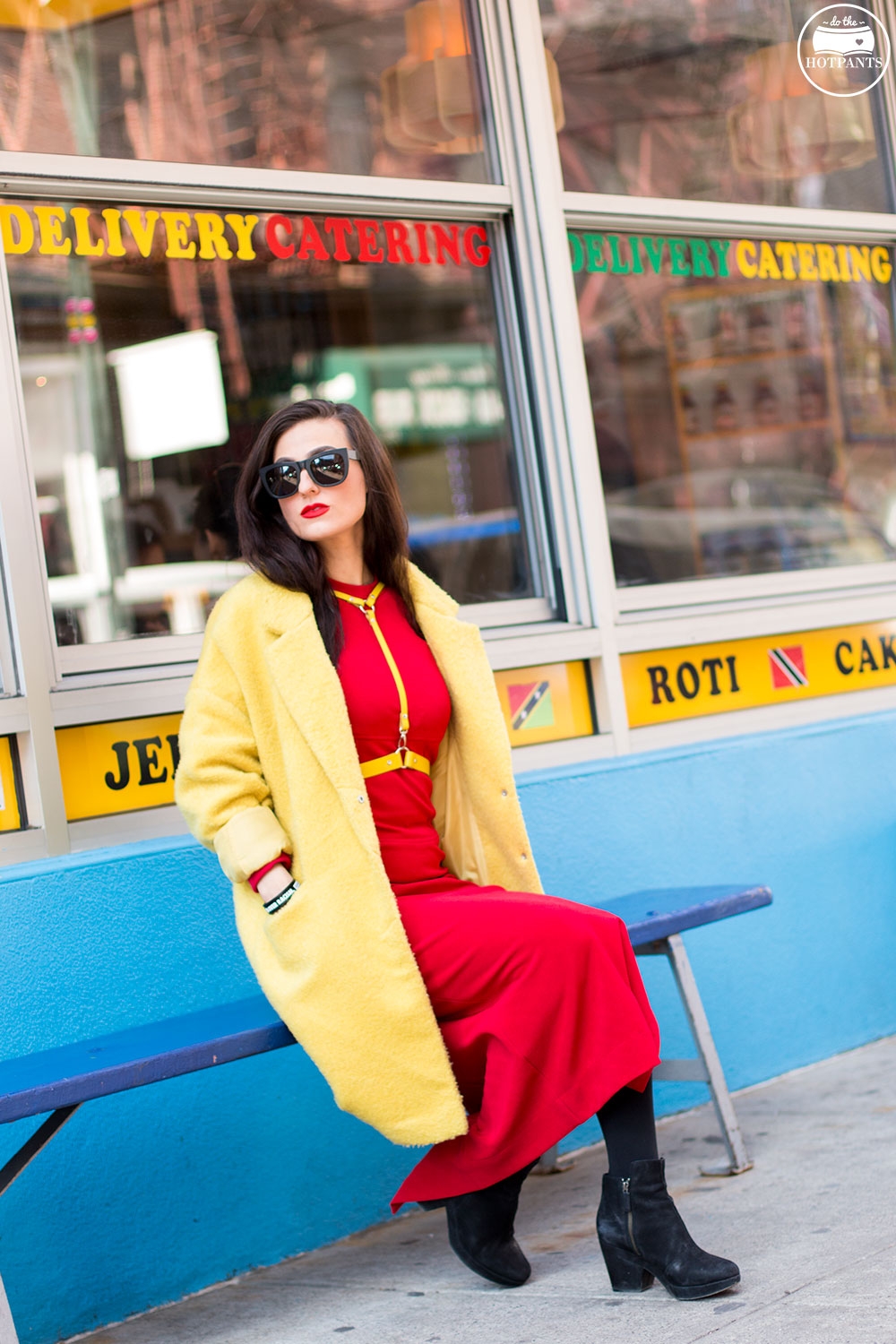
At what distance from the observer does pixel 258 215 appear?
4.04 meters

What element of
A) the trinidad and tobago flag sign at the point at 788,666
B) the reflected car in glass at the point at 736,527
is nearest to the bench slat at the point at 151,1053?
the trinidad and tobago flag sign at the point at 788,666

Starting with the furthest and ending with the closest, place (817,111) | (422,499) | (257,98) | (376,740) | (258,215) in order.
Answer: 1. (422,499)
2. (817,111)
3. (257,98)
4. (258,215)
5. (376,740)

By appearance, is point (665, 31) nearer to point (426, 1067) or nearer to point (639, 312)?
point (639, 312)

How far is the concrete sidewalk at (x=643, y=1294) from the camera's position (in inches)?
108

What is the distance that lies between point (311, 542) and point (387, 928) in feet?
2.69

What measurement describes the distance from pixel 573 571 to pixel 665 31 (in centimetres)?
201

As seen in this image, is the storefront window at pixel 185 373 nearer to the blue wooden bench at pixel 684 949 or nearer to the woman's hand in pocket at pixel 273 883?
the woman's hand in pocket at pixel 273 883

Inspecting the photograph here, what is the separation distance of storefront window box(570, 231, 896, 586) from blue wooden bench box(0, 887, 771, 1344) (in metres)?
1.44

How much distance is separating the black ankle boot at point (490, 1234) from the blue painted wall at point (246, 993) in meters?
0.60

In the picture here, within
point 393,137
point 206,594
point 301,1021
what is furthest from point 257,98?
point 301,1021

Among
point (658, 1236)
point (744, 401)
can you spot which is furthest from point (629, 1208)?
point (744, 401)

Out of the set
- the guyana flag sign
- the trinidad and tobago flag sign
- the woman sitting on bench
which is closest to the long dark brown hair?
the woman sitting on bench

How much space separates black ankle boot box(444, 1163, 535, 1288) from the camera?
10.1 feet

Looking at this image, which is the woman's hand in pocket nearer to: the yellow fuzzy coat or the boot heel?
the yellow fuzzy coat
